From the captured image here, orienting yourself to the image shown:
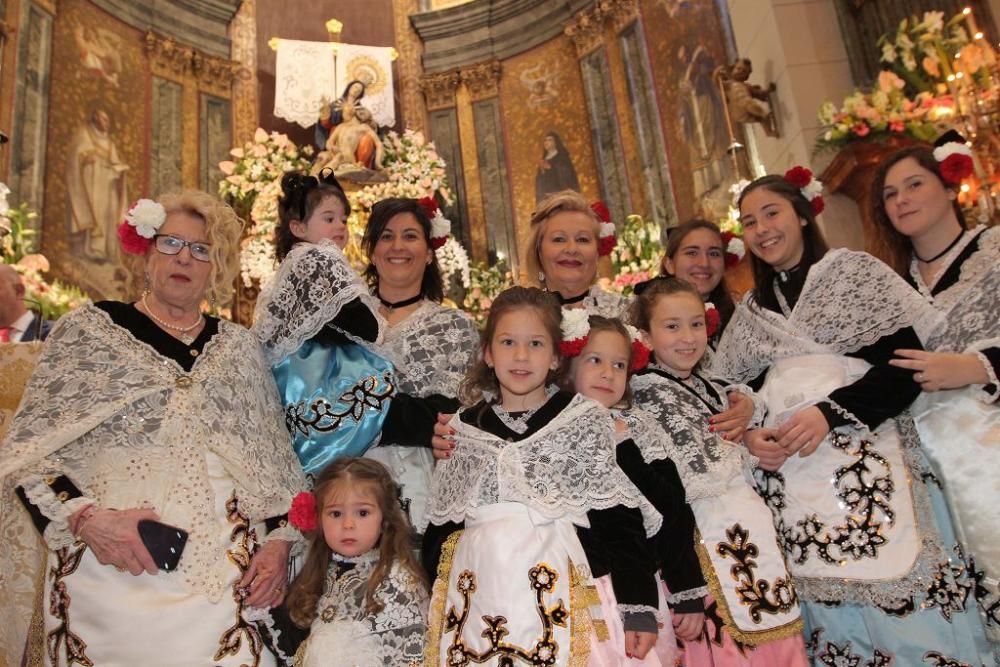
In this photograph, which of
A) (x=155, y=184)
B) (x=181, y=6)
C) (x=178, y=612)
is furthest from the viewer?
(x=181, y=6)

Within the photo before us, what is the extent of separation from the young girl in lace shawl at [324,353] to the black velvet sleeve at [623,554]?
0.84 m

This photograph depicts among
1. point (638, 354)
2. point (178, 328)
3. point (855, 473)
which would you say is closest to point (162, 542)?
point (178, 328)

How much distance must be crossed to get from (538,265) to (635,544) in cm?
157

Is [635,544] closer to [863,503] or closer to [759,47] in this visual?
[863,503]

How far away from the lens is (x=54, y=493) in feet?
7.20

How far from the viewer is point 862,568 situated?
2391mm

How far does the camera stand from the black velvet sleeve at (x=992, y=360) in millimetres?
2385

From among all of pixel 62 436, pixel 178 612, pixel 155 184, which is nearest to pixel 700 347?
pixel 178 612

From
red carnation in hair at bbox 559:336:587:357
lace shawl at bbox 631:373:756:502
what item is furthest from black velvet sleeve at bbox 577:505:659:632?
red carnation in hair at bbox 559:336:587:357

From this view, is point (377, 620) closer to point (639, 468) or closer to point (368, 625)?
point (368, 625)

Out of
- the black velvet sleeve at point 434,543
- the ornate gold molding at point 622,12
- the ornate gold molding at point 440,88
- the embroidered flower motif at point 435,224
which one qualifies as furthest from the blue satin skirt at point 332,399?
the ornate gold molding at point 440,88

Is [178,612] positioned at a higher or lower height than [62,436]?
lower

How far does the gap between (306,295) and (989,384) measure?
7.37ft

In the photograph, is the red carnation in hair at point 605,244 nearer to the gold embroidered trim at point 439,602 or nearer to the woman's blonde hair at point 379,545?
the woman's blonde hair at point 379,545
